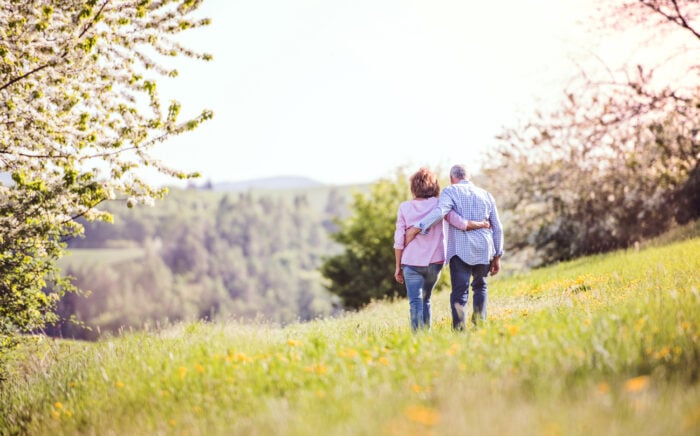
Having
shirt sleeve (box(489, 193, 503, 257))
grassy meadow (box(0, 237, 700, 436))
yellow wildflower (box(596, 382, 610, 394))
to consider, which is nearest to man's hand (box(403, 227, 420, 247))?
shirt sleeve (box(489, 193, 503, 257))

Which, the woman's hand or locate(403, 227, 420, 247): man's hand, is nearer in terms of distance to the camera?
the woman's hand

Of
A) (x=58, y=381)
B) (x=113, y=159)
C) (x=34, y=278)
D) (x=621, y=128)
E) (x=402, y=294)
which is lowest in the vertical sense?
(x=402, y=294)

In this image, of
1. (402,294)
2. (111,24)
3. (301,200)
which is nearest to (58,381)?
(111,24)

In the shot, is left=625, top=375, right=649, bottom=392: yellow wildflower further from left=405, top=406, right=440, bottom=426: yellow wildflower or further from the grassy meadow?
left=405, top=406, right=440, bottom=426: yellow wildflower

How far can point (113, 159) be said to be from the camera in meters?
8.68

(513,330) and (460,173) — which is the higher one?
(460,173)

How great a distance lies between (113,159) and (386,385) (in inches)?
240

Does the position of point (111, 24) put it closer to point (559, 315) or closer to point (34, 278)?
point (34, 278)

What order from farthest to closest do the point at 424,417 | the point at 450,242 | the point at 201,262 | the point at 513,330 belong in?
the point at 201,262 → the point at 450,242 → the point at 513,330 → the point at 424,417

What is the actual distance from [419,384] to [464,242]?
2626mm

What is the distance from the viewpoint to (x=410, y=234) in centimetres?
712

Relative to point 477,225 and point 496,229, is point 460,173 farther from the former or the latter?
point 496,229

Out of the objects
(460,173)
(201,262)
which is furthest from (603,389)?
(201,262)

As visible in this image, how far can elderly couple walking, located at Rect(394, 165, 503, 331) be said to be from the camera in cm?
696
